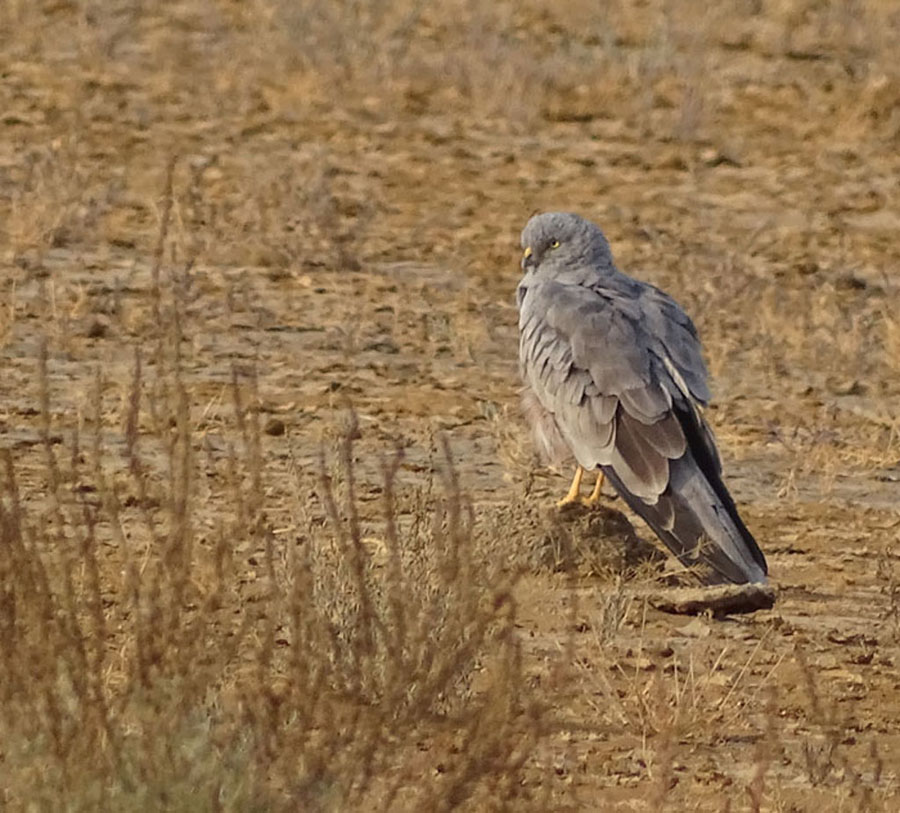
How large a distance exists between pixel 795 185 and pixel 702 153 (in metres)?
0.65

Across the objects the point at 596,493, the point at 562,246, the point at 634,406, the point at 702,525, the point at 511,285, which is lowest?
the point at 511,285

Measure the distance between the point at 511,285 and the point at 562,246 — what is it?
2397mm

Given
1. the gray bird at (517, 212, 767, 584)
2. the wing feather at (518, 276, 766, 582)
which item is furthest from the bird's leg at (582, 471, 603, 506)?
the wing feather at (518, 276, 766, 582)

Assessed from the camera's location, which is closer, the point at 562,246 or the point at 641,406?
the point at 641,406

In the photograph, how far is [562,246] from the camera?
7.93 meters

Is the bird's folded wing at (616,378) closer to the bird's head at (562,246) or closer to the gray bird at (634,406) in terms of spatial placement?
the gray bird at (634,406)

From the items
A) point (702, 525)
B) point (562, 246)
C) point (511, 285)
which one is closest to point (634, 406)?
point (702, 525)

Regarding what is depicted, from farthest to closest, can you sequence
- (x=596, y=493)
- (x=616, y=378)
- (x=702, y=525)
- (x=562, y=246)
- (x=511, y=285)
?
(x=511, y=285) → (x=562, y=246) → (x=596, y=493) → (x=616, y=378) → (x=702, y=525)

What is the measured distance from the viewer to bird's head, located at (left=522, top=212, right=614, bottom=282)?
788 cm

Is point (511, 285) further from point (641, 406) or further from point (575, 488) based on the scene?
point (641, 406)

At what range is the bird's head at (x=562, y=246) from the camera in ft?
25.8

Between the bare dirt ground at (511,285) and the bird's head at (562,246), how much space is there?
521 mm

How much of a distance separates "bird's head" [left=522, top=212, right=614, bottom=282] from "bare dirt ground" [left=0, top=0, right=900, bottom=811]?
1.71 ft

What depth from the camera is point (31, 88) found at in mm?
A: 13148
